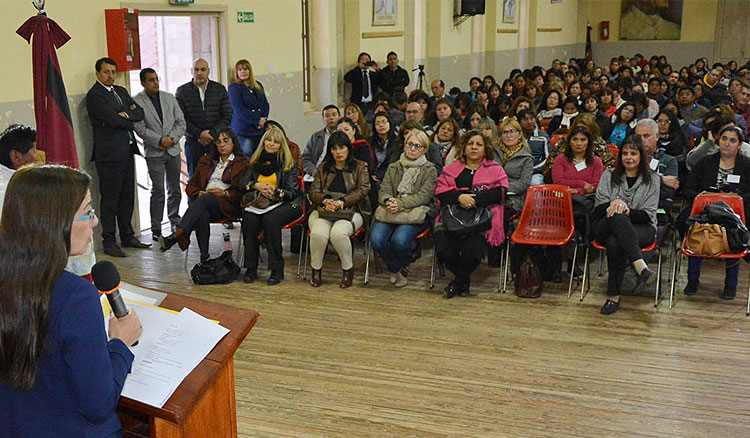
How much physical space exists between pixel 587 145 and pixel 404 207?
67.6 inches

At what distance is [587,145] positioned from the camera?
6965 mm

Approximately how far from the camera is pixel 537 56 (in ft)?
75.3

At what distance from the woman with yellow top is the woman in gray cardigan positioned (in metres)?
2.68

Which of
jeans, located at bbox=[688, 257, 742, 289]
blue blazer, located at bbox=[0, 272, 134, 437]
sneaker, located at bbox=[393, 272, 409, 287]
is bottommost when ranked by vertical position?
sneaker, located at bbox=[393, 272, 409, 287]

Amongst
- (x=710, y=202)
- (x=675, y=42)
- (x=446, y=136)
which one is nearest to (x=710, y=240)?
(x=710, y=202)

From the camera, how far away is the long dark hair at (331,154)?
23.1 feet

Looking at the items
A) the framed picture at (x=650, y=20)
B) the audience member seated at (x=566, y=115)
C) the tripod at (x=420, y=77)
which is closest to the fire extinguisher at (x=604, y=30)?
the framed picture at (x=650, y=20)

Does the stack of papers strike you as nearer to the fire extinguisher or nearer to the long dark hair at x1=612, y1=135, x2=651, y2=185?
the long dark hair at x1=612, y1=135, x2=651, y2=185

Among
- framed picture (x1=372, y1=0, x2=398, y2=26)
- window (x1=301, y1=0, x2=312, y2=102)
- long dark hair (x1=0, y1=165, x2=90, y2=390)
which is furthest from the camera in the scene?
framed picture (x1=372, y1=0, x2=398, y2=26)

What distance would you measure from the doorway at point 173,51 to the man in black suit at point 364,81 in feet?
8.80

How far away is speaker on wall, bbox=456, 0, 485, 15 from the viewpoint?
17.3 metres

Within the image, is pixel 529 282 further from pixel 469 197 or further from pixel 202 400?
pixel 202 400

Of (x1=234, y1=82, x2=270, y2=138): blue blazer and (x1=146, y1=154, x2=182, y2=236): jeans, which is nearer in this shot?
(x1=146, y1=154, x2=182, y2=236): jeans

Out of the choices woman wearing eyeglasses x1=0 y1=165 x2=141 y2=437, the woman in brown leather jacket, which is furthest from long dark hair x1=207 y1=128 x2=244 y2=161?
woman wearing eyeglasses x1=0 y1=165 x2=141 y2=437
